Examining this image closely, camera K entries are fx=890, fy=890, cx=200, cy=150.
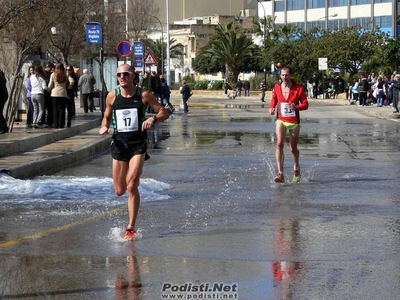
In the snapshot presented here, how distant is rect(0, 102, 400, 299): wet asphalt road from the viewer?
703 cm

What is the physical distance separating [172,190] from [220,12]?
122532mm

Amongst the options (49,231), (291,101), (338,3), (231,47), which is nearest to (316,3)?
Result: (338,3)

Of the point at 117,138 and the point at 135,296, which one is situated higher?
the point at 117,138

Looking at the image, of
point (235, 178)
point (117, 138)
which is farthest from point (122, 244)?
point (235, 178)

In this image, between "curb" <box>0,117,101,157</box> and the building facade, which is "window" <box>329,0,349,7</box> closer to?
the building facade

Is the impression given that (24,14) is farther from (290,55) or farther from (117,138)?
(290,55)

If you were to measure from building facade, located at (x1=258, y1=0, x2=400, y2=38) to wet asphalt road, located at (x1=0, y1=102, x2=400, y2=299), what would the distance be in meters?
85.6

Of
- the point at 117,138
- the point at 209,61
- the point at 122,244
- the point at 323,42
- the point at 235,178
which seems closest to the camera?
the point at 122,244

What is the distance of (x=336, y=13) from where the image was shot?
108938 mm

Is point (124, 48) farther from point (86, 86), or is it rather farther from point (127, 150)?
point (127, 150)

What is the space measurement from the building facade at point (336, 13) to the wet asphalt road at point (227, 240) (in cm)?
8561

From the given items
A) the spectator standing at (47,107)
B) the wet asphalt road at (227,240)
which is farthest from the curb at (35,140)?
the wet asphalt road at (227,240)

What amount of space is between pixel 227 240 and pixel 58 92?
46.8ft

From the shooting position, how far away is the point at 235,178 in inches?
576
